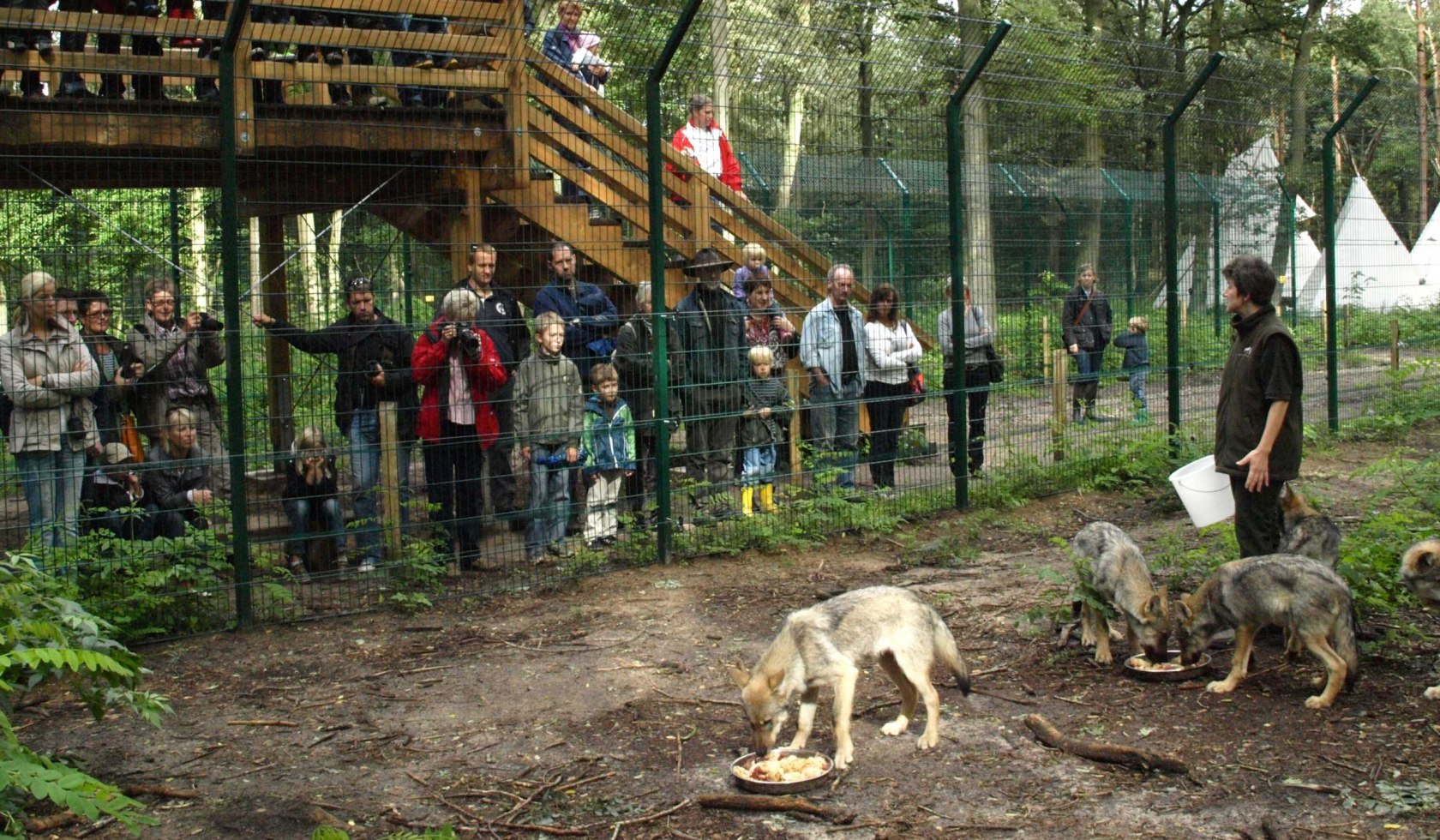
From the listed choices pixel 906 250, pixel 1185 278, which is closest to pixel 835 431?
pixel 906 250

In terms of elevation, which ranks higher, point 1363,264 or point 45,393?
point 1363,264

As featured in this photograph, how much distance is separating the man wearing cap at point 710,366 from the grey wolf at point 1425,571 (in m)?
4.93

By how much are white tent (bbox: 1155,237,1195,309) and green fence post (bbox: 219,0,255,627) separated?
8791 mm

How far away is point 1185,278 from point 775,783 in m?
9.58

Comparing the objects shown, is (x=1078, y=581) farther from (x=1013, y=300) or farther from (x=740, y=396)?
(x=1013, y=300)

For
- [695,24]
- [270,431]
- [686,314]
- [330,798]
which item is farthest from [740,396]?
[330,798]

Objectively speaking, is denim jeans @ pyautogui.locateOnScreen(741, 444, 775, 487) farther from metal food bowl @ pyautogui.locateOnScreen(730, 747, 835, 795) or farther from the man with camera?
metal food bowl @ pyautogui.locateOnScreen(730, 747, 835, 795)

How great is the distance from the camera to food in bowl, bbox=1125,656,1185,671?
692cm

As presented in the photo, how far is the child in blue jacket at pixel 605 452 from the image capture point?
9.72m

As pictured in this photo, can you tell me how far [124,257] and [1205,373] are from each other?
33.5 feet

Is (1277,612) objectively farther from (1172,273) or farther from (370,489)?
(1172,273)

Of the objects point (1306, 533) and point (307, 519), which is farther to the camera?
point (307, 519)

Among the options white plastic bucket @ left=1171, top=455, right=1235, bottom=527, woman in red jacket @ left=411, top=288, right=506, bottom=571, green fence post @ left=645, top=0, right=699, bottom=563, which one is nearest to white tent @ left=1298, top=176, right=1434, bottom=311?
white plastic bucket @ left=1171, top=455, right=1235, bottom=527

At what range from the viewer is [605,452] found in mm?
9773
